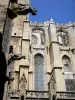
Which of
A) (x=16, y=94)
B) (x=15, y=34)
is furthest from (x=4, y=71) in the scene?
(x=15, y=34)

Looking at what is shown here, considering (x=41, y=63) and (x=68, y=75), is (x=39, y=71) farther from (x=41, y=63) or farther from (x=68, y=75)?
(x=68, y=75)

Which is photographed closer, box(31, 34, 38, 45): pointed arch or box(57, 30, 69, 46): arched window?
box(57, 30, 69, 46): arched window

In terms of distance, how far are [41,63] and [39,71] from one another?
112 cm

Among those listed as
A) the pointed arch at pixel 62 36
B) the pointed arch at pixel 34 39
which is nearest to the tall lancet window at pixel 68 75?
the pointed arch at pixel 62 36

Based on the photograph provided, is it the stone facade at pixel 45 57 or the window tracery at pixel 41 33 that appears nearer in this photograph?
the stone facade at pixel 45 57

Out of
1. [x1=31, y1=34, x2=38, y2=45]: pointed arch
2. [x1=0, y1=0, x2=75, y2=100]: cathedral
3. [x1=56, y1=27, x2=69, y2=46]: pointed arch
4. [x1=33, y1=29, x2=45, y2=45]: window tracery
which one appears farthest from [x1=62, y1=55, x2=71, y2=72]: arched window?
[x1=31, y1=34, x2=38, y2=45]: pointed arch

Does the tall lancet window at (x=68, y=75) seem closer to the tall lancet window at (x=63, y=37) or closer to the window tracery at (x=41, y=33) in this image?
the tall lancet window at (x=63, y=37)

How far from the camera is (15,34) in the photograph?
16375 mm

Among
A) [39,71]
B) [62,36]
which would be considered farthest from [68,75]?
[62,36]

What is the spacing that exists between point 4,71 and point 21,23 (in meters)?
13.5

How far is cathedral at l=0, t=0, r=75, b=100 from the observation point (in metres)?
11.7

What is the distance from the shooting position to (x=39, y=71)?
19.0 m

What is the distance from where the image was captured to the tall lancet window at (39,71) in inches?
702

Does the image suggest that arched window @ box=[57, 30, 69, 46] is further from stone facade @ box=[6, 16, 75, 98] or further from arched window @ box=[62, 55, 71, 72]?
arched window @ box=[62, 55, 71, 72]
